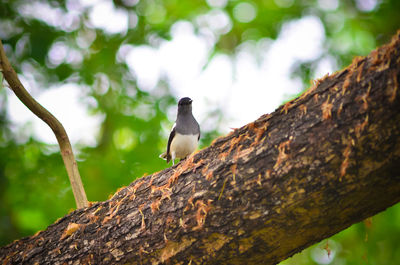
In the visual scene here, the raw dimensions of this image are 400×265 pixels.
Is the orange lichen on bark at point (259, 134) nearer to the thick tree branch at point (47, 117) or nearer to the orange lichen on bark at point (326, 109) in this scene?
the orange lichen on bark at point (326, 109)

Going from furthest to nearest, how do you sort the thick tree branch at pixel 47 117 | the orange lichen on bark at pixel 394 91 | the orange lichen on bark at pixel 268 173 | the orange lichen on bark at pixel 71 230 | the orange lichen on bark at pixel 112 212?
the thick tree branch at pixel 47 117, the orange lichen on bark at pixel 71 230, the orange lichen on bark at pixel 112 212, the orange lichen on bark at pixel 268 173, the orange lichen on bark at pixel 394 91

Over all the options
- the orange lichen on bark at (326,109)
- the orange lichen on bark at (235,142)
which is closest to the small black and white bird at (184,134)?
the orange lichen on bark at (235,142)

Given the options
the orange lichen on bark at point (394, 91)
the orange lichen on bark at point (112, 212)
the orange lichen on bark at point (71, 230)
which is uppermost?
the orange lichen on bark at point (71, 230)

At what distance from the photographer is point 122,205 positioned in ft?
9.53

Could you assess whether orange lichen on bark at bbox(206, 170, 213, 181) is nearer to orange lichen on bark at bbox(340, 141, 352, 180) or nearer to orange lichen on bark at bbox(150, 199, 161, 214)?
orange lichen on bark at bbox(150, 199, 161, 214)

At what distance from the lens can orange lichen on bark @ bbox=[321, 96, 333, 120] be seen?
6.63ft

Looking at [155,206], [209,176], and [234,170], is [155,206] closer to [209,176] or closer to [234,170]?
[209,176]

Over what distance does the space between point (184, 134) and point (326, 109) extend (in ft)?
10.2

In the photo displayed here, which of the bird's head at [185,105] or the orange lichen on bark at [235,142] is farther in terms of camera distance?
the bird's head at [185,105]

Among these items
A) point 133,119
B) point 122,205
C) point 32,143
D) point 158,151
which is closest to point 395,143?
point 122,205

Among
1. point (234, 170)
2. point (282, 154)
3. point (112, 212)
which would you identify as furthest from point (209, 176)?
point (112, 212)

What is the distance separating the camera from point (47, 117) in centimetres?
357

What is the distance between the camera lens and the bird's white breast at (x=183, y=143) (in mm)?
5008

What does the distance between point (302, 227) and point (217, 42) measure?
605 cm
